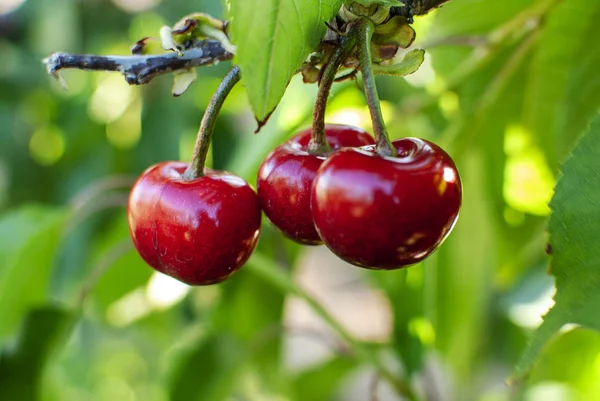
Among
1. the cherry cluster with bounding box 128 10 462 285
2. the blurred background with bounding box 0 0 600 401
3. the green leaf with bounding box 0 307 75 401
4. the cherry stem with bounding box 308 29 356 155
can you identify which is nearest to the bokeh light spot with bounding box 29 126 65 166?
the blurred background with bounding box 0 0 600 401

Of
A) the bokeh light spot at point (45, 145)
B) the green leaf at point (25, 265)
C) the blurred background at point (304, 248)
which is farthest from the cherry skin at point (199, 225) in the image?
the bokeh light spot at point (45, 145)

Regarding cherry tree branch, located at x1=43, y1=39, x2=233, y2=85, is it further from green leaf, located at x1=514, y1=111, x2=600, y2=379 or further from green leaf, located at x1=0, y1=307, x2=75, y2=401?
green leaf, located at x1=0, y1=307, x2=75, y2=401

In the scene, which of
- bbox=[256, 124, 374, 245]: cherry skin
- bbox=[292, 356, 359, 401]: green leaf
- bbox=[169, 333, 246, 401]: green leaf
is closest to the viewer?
bbox=[256, 124, 374, 245]: cherry skin

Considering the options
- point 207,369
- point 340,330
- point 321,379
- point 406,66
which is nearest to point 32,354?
point 207,369

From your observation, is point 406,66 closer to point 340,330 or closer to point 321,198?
point 321,198

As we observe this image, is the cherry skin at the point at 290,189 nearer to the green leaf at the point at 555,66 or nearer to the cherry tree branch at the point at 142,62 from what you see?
the cherry tree branch at the point at 142,62

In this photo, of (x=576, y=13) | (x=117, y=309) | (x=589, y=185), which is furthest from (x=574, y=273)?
(x=117, y=309)

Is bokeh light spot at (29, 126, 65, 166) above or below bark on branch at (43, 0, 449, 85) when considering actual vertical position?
below

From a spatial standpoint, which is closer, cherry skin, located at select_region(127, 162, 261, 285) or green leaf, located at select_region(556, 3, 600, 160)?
cherry skin, located at select_region(127, 162, 261, 285)
